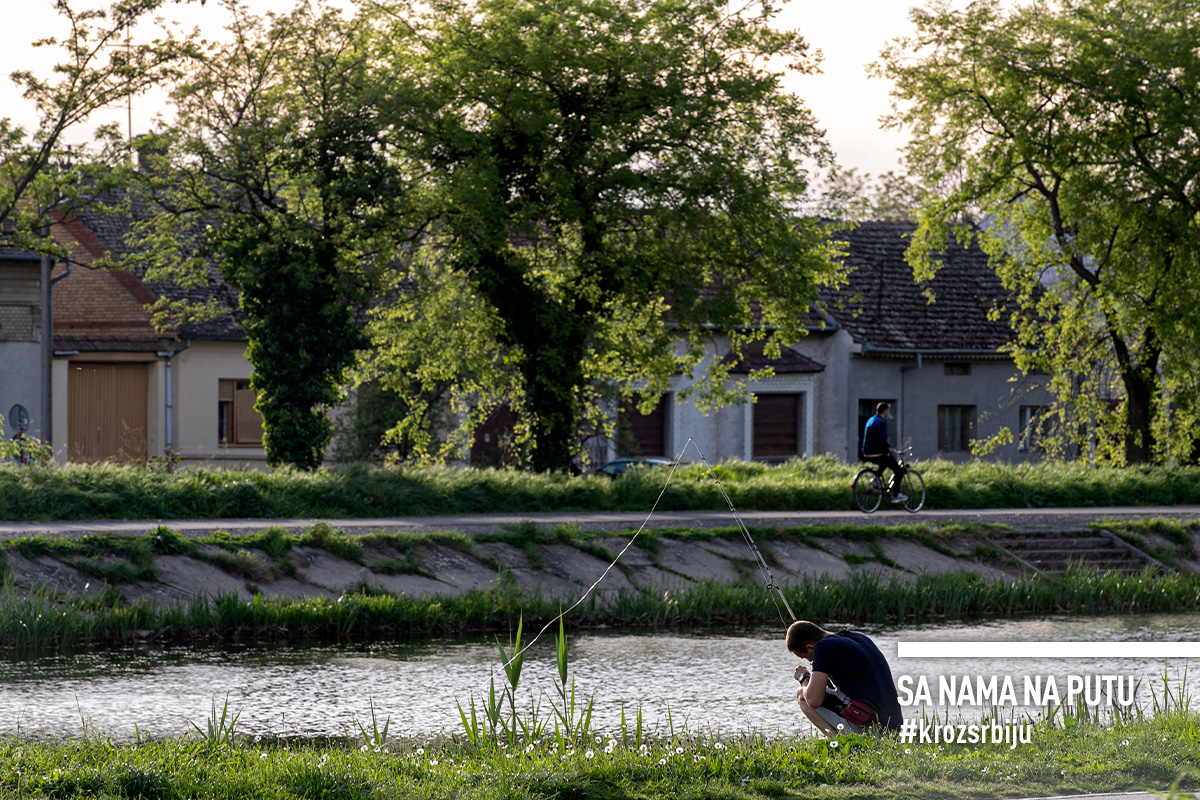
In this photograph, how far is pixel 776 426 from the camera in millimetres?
42875

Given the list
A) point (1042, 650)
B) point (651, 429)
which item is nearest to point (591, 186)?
point (1042, 650)

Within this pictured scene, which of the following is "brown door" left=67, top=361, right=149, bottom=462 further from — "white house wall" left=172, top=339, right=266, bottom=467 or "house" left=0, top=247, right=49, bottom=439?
"house" left=0, top=247, right=49, bottom=439

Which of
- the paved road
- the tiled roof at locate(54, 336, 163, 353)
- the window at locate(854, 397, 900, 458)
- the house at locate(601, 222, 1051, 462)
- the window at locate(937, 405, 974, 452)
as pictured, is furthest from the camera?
the window at locate(937, 405, 974, 452)

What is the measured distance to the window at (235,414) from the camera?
135ft

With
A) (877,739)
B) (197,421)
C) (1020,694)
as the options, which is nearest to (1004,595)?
(1020,694)

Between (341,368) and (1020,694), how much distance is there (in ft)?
57.6

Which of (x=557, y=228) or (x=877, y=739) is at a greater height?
(x=557, y=228)

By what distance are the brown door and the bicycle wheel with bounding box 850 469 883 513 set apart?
73.7 ft

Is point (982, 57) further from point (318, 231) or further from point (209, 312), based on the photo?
point (209, 312)

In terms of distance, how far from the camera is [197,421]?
40719mm

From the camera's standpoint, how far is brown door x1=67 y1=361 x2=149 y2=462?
39500 millimetres

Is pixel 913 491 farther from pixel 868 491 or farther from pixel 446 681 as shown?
pixel 446 681

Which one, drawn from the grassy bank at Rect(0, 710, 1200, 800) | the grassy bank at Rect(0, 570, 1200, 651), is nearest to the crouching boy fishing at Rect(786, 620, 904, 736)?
the grassy bank at Rect(0, 710, 1200, 800)

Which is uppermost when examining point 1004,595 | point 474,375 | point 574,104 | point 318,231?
point 574,104
